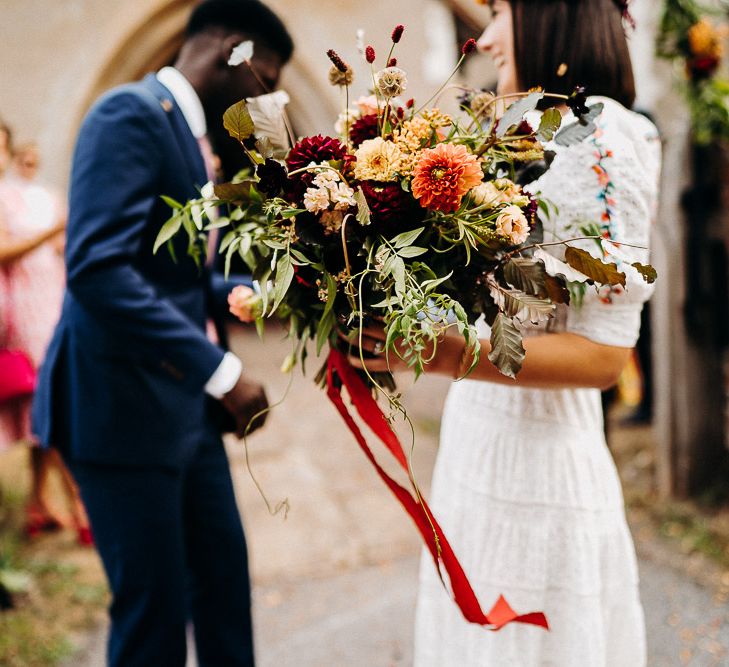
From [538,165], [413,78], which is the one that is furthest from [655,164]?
[413,78]

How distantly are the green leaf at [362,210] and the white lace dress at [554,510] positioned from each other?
0.41 metres

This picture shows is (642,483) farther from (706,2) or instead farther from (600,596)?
(706,2)

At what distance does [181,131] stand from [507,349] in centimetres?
111

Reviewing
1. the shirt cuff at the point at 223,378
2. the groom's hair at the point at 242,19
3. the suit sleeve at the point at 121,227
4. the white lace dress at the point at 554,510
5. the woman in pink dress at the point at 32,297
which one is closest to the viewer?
the white lace dress at the point at 554,510

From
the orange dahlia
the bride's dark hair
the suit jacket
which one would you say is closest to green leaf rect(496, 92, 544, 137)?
the orange dahlia

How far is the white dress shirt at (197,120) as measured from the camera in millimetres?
1766

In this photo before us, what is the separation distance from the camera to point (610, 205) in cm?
129

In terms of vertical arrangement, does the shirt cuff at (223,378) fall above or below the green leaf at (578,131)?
below

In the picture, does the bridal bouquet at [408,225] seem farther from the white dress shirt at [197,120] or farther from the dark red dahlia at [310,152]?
the white dress shirt at [197,120]

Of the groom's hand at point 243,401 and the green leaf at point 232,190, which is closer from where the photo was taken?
the green leaf at point 232,190

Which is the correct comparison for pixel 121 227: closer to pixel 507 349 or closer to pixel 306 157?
pixel 306 157

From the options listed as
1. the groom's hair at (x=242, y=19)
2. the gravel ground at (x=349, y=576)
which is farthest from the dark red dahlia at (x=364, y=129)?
the gravel ground at (x=349, y=576)

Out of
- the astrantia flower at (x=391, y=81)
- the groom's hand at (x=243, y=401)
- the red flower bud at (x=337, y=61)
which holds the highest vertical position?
the red flower bud at (x=337, y=61)

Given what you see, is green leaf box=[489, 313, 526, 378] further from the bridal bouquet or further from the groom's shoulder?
the groom's shoulder
